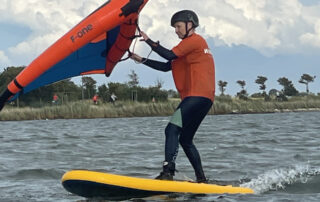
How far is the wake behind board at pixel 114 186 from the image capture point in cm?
605

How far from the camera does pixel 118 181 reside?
6078mm

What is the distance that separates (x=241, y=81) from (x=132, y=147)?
78.0 meters

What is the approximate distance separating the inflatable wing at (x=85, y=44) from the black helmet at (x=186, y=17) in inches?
16.6

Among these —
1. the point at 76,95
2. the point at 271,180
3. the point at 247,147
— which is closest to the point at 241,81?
the point at 76,95

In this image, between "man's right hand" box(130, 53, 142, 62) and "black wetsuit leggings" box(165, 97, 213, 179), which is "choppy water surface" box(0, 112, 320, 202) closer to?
"black wetsuit leggings" box(165, 97, 213, 179)

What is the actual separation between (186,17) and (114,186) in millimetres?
2205

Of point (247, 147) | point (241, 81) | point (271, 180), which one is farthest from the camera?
point (241, 81)

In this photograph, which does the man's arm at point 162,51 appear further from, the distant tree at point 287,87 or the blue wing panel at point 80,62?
the distant tree at point 287,87

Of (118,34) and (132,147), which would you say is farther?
(132,147)

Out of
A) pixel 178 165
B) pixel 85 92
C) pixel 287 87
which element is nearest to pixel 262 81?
pixel 287 87

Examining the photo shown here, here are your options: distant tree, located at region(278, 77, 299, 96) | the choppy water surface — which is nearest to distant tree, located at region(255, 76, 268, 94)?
distant tree, located at region(278, 77, 299, 96)

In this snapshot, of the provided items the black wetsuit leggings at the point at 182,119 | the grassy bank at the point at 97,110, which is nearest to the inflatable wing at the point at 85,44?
the black wetsuit leggings at the point at 182,119

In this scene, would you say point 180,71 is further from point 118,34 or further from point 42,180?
point 42,180

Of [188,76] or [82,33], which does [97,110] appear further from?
[82,33]
